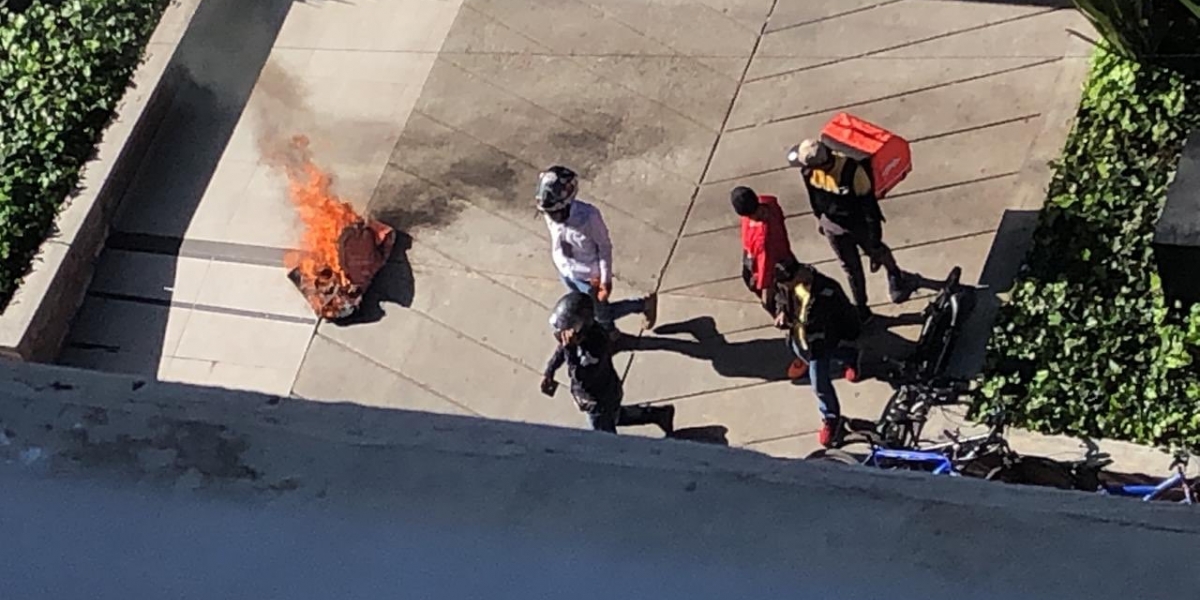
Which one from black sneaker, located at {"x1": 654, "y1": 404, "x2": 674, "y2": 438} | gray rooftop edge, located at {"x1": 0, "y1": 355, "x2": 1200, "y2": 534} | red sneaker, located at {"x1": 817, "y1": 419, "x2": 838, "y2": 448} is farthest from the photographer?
black sneaker, located at {"x1": 654, "y1": 404, "x2": 674, "y2": 438}

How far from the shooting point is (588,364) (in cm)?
785

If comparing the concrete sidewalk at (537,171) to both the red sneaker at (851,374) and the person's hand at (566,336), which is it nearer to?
the red sneaker at (851,374)

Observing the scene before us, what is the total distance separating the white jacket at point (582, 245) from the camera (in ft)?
27.2

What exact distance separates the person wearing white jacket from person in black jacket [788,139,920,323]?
1.08 meters

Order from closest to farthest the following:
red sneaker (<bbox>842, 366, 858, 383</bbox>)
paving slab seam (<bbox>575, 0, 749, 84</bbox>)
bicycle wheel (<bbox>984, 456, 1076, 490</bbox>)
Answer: bicycle wheel (<bbox>984, 456, 1076, 490</bbox>), red sneaker (<bbox>842, 366, 858, 383</bbox>), paving slab seam (<bbox>575, 0, 749, 84</bbox>)

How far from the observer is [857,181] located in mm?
8289

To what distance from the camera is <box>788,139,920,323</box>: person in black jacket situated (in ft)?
26.9

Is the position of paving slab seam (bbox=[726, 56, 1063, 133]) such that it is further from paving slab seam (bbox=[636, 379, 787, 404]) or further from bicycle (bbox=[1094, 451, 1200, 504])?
bicycle (bbox=[1094, 451, 1200, 504])

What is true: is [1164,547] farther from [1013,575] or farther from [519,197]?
[519,197]

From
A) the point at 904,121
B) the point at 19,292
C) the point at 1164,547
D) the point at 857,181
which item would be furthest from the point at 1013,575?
the point at 19,292

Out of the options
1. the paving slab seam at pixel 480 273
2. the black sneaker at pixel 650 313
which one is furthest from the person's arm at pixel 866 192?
the paving slab seam at pixel 480 273

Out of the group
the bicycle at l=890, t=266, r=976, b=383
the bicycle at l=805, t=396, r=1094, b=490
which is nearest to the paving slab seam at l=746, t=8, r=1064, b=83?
the bicycle at l=890, t=266, r=976, b=383

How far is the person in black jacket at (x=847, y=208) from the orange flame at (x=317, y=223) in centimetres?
284

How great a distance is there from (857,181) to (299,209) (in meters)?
3.62
